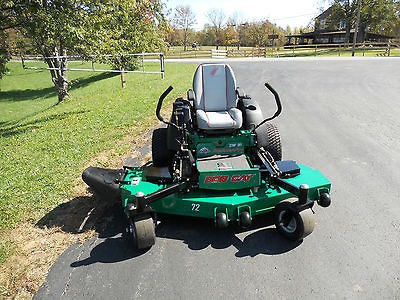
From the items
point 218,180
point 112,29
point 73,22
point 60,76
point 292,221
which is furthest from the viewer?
point 60,76

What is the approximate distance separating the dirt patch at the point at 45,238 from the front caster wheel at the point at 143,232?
2.21ft

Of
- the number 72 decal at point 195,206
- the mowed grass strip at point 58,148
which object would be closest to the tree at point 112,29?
the mowed grass strip at point 58,148

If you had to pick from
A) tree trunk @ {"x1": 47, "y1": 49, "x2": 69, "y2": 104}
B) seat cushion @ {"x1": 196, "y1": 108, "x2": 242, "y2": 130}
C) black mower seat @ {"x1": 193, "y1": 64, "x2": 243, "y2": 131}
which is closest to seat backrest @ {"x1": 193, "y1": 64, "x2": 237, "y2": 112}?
black mower seat @ {"x1": 193, "y1": 64, "x2": 243, "y2": 131}

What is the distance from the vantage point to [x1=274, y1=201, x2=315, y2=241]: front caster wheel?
3.30 meters

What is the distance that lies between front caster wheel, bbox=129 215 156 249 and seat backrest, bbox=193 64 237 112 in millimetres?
2047

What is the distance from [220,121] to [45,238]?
229 centimetres

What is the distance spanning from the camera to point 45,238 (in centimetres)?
360

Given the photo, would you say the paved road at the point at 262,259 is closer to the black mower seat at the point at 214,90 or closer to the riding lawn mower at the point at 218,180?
the riding lawn mower at the point at 218,180

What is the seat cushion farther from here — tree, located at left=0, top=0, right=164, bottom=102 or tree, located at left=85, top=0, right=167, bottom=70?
tree, located at left=85, top=0, right=167, bottom=70

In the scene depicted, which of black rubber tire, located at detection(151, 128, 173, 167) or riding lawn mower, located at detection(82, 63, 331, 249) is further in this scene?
black rubber tire, located at detection(151, 128, 173, 167)

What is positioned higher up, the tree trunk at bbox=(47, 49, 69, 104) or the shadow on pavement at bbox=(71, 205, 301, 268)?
the tree trunk at bbox=(47, 49, 69, 104)

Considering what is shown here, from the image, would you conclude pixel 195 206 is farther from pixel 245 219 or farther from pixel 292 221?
pixel 292 221

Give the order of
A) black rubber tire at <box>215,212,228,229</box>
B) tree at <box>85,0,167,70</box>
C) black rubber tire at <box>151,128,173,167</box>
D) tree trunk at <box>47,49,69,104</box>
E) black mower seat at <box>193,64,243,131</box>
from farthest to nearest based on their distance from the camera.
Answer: tree trunk at <box>47,49,69,104</box>
tree at <box>85,0,167,70</box>
black mower seat at <box>193,64,243,131</box>
black rubber tire at <box>151,128,173,167</box>
black rubber tire at <box>215,212,228,229</box>

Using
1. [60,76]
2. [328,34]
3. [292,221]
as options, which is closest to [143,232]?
[292,221]
